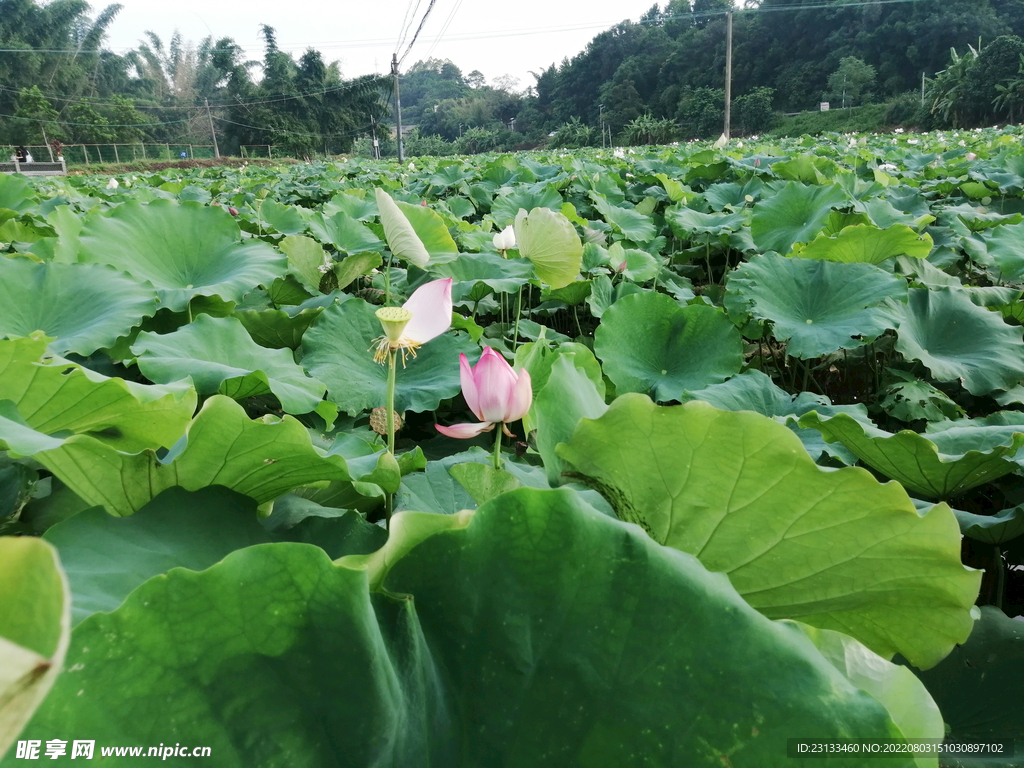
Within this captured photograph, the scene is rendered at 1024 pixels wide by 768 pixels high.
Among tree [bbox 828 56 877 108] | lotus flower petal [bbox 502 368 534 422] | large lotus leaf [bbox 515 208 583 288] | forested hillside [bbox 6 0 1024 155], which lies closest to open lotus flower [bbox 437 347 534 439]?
lotus flower petal [bbox 502 368 534 422]

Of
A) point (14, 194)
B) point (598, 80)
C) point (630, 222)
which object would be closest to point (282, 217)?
point (14, 194)

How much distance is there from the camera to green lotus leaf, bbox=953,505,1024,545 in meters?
0.72

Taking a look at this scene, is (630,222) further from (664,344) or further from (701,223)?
(664,344)

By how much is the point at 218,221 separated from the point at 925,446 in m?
1.40

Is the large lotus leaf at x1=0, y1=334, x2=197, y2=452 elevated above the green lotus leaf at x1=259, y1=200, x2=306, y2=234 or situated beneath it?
situated beneath

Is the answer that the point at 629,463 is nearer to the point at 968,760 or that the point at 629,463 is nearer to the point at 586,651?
the point at 586,651

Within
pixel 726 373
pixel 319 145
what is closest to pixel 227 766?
pixel 726 373

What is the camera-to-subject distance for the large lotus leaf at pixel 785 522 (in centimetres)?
42

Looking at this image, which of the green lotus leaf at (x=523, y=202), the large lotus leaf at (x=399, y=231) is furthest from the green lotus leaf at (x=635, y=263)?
the large lotus leaf at (x=399, y=231)

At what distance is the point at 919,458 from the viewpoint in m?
0.77

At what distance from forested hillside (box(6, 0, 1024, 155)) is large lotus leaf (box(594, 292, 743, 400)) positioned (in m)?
26.1

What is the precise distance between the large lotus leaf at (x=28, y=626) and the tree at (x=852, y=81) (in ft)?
116

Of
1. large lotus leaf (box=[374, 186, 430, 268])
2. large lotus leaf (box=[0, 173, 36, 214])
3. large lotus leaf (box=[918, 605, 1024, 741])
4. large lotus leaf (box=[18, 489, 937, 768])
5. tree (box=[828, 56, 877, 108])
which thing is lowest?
large lotus leaf (box=[918, 605, 1024, 741])

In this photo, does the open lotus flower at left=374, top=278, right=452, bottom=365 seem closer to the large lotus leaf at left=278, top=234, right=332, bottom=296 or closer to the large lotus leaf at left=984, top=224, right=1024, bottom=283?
the large lotus leaf at left=278, top=234, right=332, bottom=296
